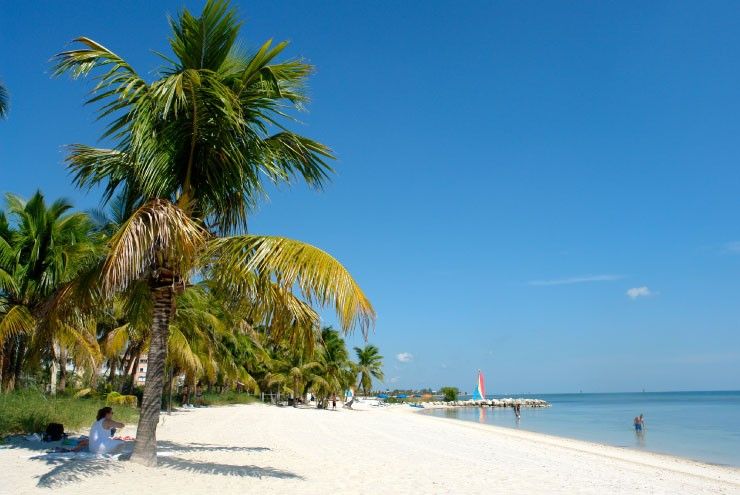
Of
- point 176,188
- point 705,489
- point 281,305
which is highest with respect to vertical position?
point 176,188

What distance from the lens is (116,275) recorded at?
7.17 metres

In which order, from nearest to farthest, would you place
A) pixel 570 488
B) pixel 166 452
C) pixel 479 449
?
pixel 570 488 < pixel 166 452 < pixel 479 449

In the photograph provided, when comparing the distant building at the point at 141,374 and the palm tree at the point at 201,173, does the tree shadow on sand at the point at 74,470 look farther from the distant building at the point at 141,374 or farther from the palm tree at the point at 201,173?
the distant building at the point at 141,374

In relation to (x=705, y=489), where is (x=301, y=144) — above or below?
above

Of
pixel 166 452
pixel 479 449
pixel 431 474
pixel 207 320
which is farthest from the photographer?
pixel 207 320

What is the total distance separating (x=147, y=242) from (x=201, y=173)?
191 centimetres

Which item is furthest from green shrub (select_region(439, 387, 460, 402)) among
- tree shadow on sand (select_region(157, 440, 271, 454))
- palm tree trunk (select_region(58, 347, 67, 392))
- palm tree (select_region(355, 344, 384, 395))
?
tree shadow on sand (select_region(157, 440, 271, 454))

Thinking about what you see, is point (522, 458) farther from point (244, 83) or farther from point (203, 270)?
point (244, 83)

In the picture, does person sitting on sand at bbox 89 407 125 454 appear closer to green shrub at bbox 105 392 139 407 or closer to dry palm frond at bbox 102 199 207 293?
dry palm frond at bbox 102 199 207 293

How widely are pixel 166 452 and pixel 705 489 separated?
35.3ft

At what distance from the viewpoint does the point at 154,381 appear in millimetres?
8195

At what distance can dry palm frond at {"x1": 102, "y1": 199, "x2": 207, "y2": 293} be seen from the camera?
23.5 ft

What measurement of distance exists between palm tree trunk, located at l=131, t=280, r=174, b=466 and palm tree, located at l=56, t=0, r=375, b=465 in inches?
0.6

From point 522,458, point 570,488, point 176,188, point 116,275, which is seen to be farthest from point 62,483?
point 522,458
